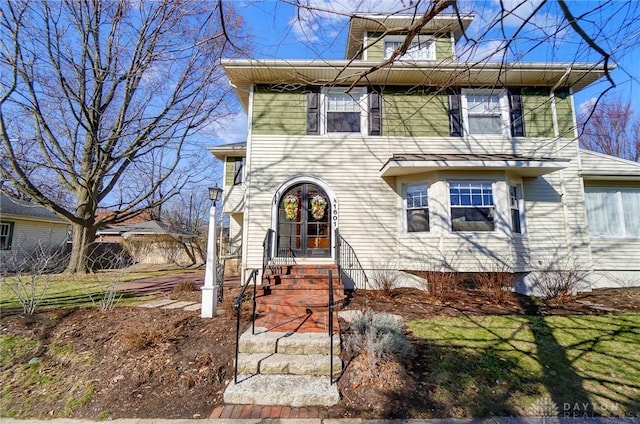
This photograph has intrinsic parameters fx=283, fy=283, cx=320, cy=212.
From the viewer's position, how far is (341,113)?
8.59 metres

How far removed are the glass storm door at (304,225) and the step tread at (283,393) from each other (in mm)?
4483

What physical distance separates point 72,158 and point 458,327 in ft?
47.4

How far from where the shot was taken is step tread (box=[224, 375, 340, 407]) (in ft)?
11.2

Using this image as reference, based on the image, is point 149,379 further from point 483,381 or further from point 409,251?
point 409,251

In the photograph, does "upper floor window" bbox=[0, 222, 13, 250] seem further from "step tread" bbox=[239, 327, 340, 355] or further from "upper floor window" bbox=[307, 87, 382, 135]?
"step tread" bbox=[239, 327, 340, 355]

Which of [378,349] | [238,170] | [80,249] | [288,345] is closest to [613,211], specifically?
[378,349]

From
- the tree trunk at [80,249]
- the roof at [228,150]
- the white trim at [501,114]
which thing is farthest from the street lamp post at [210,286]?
the tree trunk at [80,249]

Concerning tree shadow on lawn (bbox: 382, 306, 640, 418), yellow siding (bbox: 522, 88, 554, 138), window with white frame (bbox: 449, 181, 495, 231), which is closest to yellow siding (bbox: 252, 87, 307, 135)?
window with white frame (bbox: 449, 181, 495, 231)

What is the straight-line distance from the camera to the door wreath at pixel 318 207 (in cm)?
805

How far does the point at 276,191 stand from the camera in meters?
8.20

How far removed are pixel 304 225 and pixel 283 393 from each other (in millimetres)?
5038

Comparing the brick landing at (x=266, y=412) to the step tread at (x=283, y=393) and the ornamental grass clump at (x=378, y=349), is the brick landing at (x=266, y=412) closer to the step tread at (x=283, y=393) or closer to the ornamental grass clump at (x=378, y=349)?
the step tread at (x=283, y=393)

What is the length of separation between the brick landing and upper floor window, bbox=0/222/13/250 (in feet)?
67.1

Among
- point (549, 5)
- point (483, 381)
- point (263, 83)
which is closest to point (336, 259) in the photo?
point (483, 381)
